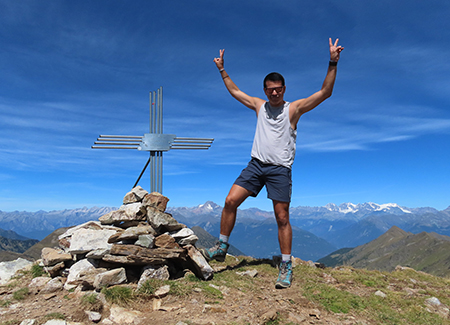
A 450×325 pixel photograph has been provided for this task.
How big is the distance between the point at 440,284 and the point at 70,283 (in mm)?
11678

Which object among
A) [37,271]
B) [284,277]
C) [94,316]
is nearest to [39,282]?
[37,271]

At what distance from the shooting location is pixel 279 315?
576cm

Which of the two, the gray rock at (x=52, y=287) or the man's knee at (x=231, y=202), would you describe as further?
the man's knee at (x=231, y=202)

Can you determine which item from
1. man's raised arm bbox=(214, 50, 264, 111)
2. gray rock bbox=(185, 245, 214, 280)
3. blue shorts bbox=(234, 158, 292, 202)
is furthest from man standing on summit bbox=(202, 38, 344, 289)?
gray rock bbox=(185, 245, 214, 280)

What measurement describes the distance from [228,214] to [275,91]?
3287mm

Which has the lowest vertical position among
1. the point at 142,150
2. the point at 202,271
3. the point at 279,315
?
the point at 279,315

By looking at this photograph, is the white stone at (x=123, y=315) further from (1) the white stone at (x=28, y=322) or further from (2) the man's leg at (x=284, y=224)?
(2) the man's leg at (x=284, y=224)

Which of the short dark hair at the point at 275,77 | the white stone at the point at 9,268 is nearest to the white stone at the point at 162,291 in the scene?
the short dark hair at the point at 275,77

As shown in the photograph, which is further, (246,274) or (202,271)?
(246,274)

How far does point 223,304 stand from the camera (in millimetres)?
6082

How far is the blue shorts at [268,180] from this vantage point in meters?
7.31

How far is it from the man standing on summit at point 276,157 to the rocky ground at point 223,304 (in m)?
0.99

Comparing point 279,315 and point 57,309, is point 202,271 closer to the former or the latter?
point 279,315

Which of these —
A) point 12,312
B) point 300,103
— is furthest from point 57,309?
point 300,103
